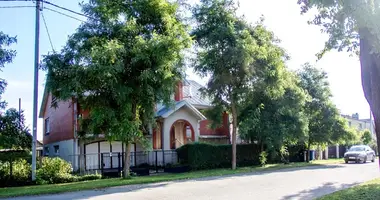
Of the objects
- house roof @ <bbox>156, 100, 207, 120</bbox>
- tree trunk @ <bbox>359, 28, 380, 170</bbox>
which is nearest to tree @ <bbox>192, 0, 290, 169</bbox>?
house roof @ <bbox>156, 100, 207, 120</bbox>

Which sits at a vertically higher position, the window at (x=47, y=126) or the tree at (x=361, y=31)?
the tree at (x=361, y=31)

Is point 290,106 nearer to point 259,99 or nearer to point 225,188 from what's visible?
point 259,99

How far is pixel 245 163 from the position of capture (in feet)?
87.9

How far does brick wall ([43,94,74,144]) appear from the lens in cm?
2450

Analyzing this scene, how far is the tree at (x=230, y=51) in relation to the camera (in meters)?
21.4

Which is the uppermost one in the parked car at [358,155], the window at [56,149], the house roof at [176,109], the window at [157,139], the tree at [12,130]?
the house roof at [176,109]

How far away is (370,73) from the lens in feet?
32.6

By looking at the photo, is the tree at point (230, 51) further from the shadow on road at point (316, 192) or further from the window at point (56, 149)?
the window at point (56, 149)

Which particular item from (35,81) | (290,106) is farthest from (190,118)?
(35,81)

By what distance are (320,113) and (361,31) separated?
2270 cm

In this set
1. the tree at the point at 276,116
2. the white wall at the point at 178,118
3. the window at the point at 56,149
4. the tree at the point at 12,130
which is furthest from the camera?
the window at the point at 56,149

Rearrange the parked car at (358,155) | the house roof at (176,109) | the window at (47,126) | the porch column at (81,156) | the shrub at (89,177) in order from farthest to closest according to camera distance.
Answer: the window at (47,126) → the parked car at (358,155) → the house roof at (176,109) → the porch column at (81,156) → the shrub at (89,177)

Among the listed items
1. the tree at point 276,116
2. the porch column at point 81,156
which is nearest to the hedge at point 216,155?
the tree at point 276,116

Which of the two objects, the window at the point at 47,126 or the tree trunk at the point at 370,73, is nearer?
the tree trunk at the point at 370,73
